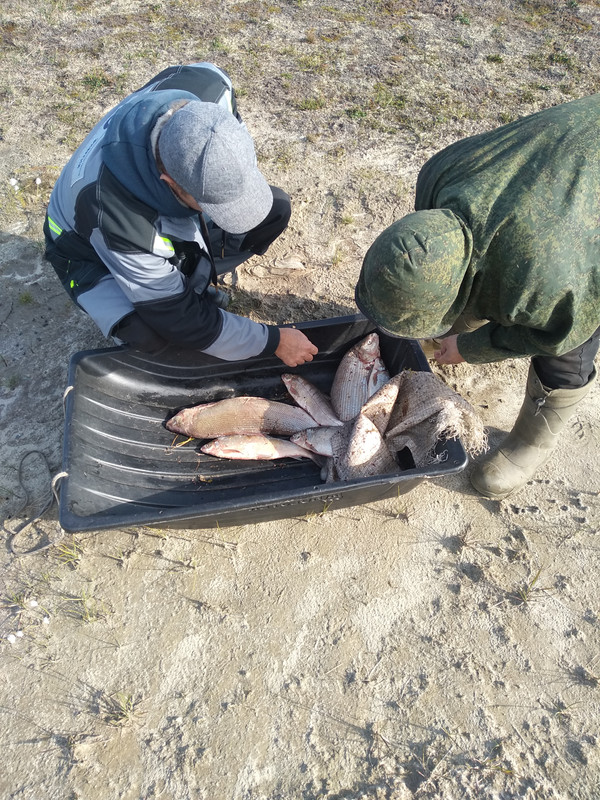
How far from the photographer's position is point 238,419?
2.92m

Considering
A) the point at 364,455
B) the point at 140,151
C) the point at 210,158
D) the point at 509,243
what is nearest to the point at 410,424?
the point at 364,455

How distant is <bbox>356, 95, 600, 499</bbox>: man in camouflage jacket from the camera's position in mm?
1765

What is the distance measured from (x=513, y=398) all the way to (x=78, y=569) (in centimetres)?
261

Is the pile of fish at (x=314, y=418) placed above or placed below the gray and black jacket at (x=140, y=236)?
below

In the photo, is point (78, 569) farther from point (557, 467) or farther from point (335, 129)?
point (335, 129)

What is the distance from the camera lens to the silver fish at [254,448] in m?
2.86

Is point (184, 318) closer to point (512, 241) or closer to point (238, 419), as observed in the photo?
point (238, 419)

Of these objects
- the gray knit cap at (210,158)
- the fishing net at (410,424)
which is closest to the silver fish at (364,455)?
the fishing net at (410,424)

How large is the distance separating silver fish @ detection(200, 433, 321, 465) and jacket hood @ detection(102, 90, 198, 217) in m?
1.21

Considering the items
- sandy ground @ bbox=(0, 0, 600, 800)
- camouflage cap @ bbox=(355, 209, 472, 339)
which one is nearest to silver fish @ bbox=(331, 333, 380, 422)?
sandy ground @ bbox=(0, 0, 600, 800)

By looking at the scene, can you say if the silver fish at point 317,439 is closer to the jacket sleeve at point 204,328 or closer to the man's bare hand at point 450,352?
the jacket sleeve at point 204,328

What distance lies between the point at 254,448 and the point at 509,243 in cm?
160

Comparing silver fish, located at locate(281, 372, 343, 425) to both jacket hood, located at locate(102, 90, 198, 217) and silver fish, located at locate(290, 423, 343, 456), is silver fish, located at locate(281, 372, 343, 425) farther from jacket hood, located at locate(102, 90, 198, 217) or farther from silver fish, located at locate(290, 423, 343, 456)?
jacket hood, located at locate(102, 90, 198, 217)

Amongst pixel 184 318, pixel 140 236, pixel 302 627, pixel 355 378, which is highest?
pixel 140 236
